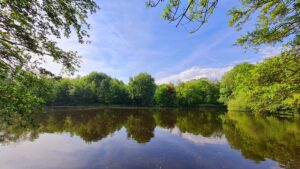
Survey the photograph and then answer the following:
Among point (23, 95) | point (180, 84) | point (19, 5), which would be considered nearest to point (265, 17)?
point (19, 5)

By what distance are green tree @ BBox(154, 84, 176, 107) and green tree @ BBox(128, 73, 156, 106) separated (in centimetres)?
285

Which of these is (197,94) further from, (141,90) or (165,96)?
(141,90)

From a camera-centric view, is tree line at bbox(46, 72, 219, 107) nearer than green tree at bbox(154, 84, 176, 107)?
Yes

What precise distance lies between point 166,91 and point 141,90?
880 centimetres

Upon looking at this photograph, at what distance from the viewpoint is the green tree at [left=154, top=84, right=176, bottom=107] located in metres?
66.4

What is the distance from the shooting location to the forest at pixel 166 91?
5.50 meters

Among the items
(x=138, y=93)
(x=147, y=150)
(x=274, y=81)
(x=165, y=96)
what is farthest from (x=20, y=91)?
(x=165, y=96)

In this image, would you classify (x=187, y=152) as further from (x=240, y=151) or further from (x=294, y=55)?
(x=294, y=55)

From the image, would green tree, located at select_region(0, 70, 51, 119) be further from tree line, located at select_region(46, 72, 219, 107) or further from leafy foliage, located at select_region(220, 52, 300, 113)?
tree line, located at select_region(46, 72, 219, 107)

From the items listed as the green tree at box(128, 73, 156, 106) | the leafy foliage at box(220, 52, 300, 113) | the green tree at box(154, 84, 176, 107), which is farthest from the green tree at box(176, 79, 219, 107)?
the leafy foliage at box(220, 52, 300, 113)

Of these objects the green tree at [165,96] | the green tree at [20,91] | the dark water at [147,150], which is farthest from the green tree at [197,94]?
the green tree at [20,91]

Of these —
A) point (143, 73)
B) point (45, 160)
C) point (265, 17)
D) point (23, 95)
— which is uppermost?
point (143, 73)

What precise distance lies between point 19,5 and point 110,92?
62.7m

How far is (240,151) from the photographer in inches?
507
